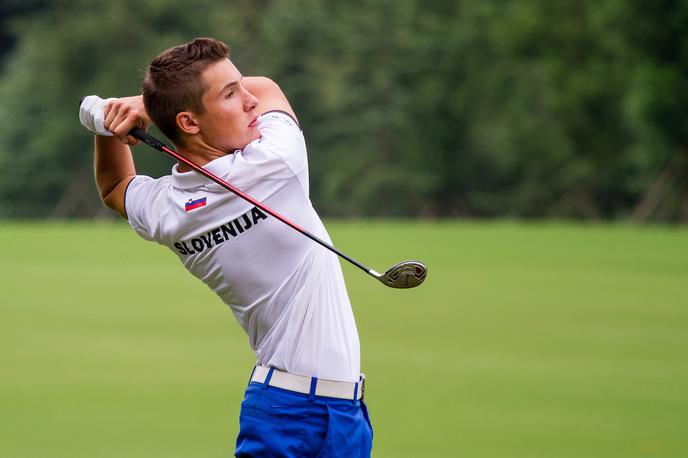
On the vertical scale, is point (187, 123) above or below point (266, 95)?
below

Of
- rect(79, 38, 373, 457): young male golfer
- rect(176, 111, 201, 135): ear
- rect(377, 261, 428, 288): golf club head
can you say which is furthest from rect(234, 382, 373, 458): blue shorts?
rect(176, 111, 201, 135): ear

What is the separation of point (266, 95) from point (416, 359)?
402 inches

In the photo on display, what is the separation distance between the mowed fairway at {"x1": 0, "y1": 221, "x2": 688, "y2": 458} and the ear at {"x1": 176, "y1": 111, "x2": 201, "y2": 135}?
556cm

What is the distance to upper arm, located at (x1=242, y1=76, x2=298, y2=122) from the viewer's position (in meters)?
4.07

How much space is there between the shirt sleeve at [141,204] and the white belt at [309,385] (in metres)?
0.62

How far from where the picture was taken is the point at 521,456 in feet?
29.9

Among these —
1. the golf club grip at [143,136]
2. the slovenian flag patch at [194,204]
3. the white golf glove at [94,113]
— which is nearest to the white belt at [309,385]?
the slovenian flag patch at [194,204]

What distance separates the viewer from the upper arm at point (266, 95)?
4070mm

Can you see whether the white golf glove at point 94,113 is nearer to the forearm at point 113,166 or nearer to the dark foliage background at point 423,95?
the forearm at point 113,166

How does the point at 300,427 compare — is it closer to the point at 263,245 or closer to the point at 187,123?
the point at 263,245

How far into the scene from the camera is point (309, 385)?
154 inches

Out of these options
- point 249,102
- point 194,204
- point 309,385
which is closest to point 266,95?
point 249,102

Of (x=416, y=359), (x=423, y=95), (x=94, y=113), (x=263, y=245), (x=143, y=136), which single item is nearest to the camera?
(x=263, y=245)

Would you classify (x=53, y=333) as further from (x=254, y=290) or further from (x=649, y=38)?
(x=649, y=38)
